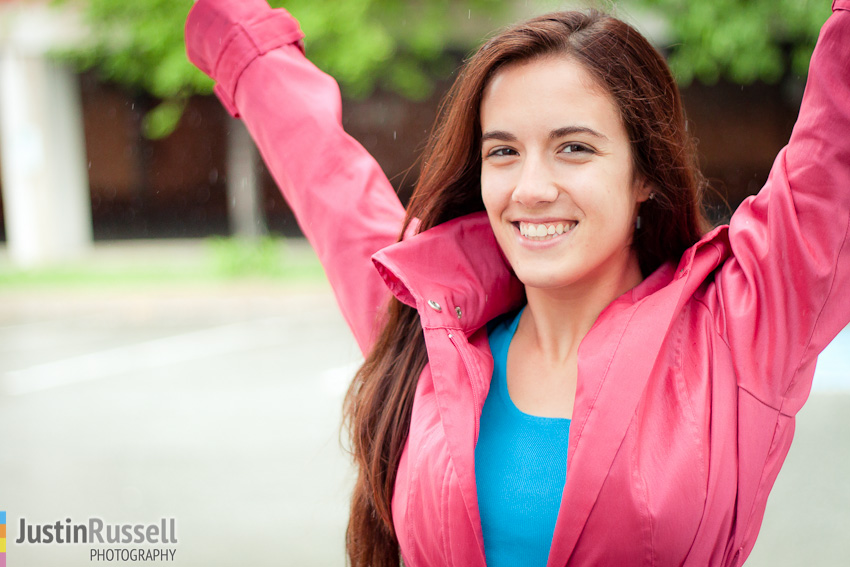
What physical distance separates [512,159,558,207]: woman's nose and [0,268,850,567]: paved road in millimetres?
1085

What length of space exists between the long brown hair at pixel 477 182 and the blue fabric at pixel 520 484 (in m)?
0.22

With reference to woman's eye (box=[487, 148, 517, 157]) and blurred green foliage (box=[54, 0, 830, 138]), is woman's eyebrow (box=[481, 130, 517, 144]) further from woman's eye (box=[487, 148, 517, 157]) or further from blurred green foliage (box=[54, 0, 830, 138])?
blurred green foliage (box=[54, 0, 830, 138])

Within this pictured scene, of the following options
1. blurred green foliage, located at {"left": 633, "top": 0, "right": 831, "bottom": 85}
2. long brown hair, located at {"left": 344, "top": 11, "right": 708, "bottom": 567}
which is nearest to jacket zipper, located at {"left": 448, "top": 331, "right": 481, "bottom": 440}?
long brown hair, located at {"left": 344, "top": 11, "right": 708, "bottom": 567}

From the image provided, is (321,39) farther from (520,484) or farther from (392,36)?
(520,484)

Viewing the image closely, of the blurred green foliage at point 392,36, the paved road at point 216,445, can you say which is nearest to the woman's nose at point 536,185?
the paved road at point 216,445

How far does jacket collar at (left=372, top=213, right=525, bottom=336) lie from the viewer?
1.73 meters

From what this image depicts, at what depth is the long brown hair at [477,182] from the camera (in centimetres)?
162

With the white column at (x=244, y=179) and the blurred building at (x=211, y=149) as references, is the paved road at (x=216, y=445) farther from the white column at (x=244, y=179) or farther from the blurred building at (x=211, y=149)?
the blurred building at (x=211, y=149)

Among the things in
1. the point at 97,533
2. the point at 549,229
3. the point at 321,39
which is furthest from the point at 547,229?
the point at 321,39

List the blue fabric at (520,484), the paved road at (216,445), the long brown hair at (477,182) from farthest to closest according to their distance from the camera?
the paved road at (216,445), the long brown hair at (477,182), the blue fabric at (520,484)

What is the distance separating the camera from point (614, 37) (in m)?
1.63

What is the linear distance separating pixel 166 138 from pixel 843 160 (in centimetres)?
1690

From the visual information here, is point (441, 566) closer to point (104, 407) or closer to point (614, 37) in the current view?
point (614, 37)

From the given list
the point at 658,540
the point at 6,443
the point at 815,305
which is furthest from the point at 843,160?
the point at 6,443
